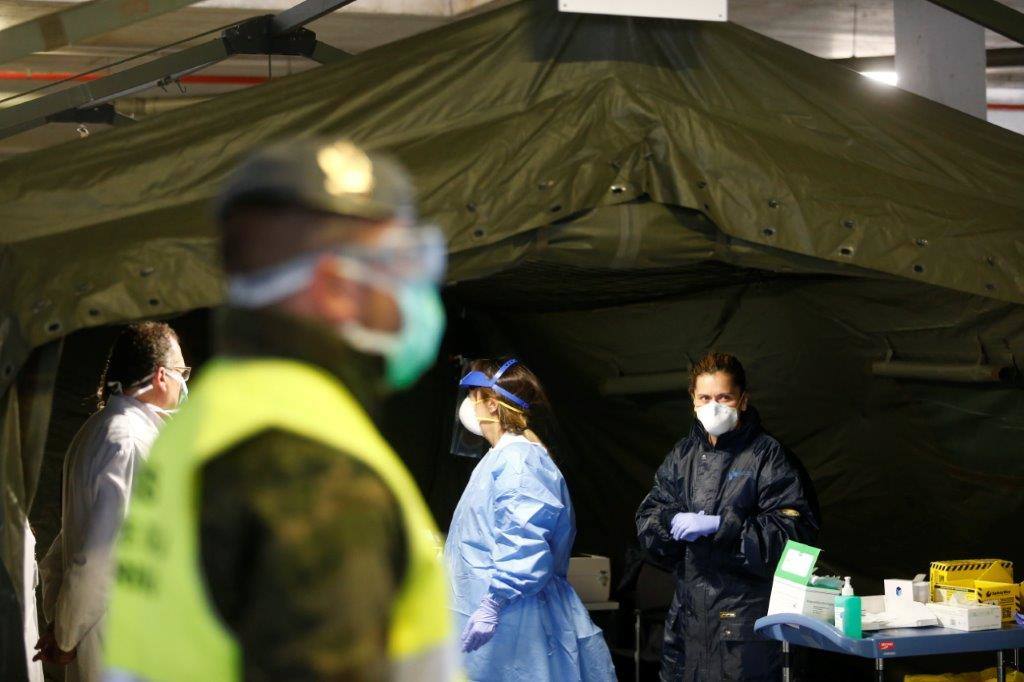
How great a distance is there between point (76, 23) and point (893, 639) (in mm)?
3128

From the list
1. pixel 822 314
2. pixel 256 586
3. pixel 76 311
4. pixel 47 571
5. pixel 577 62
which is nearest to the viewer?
pixel 256 586

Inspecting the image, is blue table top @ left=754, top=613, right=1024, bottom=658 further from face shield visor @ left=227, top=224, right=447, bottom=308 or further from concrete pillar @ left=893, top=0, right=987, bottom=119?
face shield visor @ left=227, top=224, right=447, bottom=308

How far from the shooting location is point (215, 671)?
1.15 meters

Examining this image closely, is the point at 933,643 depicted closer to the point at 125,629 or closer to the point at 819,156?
the point at 819,156

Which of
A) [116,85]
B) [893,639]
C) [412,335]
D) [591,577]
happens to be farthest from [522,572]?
[412,335]

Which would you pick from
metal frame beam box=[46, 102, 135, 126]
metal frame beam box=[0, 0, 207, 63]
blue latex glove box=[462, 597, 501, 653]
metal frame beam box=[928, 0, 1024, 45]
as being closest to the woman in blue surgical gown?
blue latex glove box=[462, 597, 501, 653]

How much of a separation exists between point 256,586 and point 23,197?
3149 mm

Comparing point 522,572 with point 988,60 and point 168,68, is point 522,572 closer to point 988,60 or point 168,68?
point 168,68

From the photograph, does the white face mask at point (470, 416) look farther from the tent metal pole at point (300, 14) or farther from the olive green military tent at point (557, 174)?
the tent metal pole at point (300, 14)

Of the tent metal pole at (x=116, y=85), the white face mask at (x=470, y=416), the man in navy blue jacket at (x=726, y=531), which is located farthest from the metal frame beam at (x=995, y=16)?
the tent metal pole at (x=116, y=85)

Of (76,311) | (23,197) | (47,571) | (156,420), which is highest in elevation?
(23,197)

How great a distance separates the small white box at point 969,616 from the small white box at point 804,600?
1.10 ft

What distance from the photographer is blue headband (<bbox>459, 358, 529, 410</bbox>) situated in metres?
4.58

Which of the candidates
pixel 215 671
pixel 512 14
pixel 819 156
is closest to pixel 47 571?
pixel 512 14
